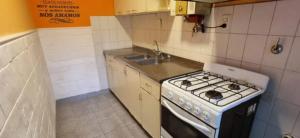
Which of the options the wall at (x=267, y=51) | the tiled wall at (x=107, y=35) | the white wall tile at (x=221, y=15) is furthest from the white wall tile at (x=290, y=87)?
the tiled wall at (x=107, y=35)

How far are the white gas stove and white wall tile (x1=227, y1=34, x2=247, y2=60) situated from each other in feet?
0.40

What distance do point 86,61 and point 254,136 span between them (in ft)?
8.56

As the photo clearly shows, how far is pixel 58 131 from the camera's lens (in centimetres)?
201

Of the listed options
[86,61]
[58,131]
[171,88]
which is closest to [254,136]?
[171,88]

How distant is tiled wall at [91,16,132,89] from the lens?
2720mm

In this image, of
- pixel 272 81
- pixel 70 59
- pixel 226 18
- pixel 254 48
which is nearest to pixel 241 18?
pixel 226 18

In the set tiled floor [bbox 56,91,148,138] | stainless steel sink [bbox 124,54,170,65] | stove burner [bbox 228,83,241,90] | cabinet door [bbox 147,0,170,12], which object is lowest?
tiled floor [bbox 56,91,148,138]

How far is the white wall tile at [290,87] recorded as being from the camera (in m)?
1.02

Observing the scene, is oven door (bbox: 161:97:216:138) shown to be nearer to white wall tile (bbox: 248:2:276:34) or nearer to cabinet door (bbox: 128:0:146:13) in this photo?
white wall tile (bbox: 248:2:276:34)

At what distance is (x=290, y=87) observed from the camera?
1050mm

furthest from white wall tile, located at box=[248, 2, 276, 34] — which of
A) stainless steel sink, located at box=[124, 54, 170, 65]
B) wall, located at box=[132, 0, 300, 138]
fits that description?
stainless steel sink, located at box=[124, 54, 170, 65]

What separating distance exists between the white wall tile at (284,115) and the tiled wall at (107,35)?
8.21ft

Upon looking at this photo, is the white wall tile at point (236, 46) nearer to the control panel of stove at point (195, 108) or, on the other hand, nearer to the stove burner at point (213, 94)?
the stove burner at point (213, 94)

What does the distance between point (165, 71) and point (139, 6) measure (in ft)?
3.01
